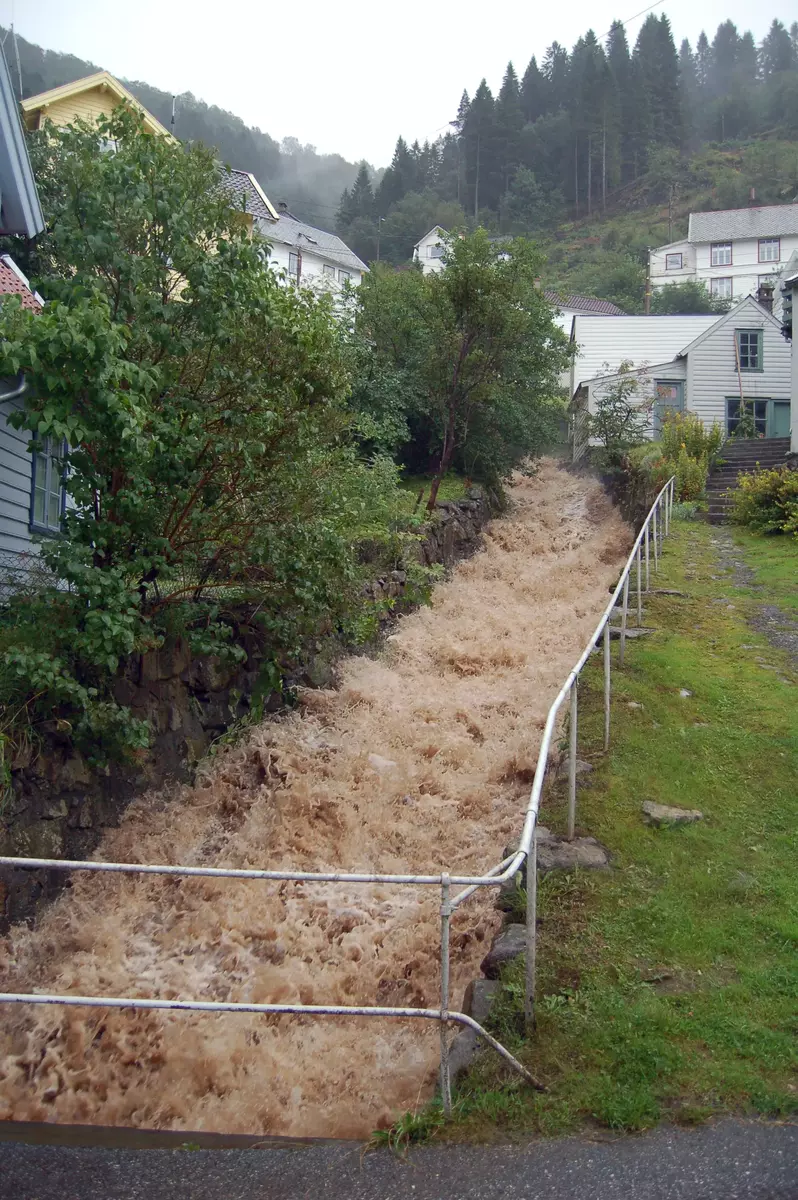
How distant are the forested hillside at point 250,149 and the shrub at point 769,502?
4691cm

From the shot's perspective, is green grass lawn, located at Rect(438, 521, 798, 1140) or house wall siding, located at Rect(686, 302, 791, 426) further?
house wall siding, located at Rect(686, 302, 791, 426)

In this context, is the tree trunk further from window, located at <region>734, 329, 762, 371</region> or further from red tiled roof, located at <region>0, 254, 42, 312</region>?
window, located at <region>734, 329, 762, 371</region>

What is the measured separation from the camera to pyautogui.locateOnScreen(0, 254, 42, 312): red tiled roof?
448 inches

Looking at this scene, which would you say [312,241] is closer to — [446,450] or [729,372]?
[729,372]

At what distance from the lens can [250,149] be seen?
97625 mm

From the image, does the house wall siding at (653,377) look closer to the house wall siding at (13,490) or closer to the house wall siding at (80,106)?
the house wall siding at (80,106)

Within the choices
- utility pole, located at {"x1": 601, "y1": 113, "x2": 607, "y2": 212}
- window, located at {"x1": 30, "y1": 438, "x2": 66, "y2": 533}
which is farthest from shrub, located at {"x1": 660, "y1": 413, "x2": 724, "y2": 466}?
utility pole, located at {"x1": 601, "y1": 113, "x2": 607, "y2": 212}

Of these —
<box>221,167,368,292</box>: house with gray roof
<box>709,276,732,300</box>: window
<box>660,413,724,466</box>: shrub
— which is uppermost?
<box>709,276,732,300</box>: window

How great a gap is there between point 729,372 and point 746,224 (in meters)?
40.6

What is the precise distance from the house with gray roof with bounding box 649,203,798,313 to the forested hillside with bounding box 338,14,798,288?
1037 centimetres

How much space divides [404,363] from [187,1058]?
65.1ft

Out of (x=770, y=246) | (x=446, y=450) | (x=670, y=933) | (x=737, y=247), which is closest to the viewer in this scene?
(x=670, y=933)

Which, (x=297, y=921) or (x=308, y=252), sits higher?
(x=308, y=252)

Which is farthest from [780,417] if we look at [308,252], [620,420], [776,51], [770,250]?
[776,51]
